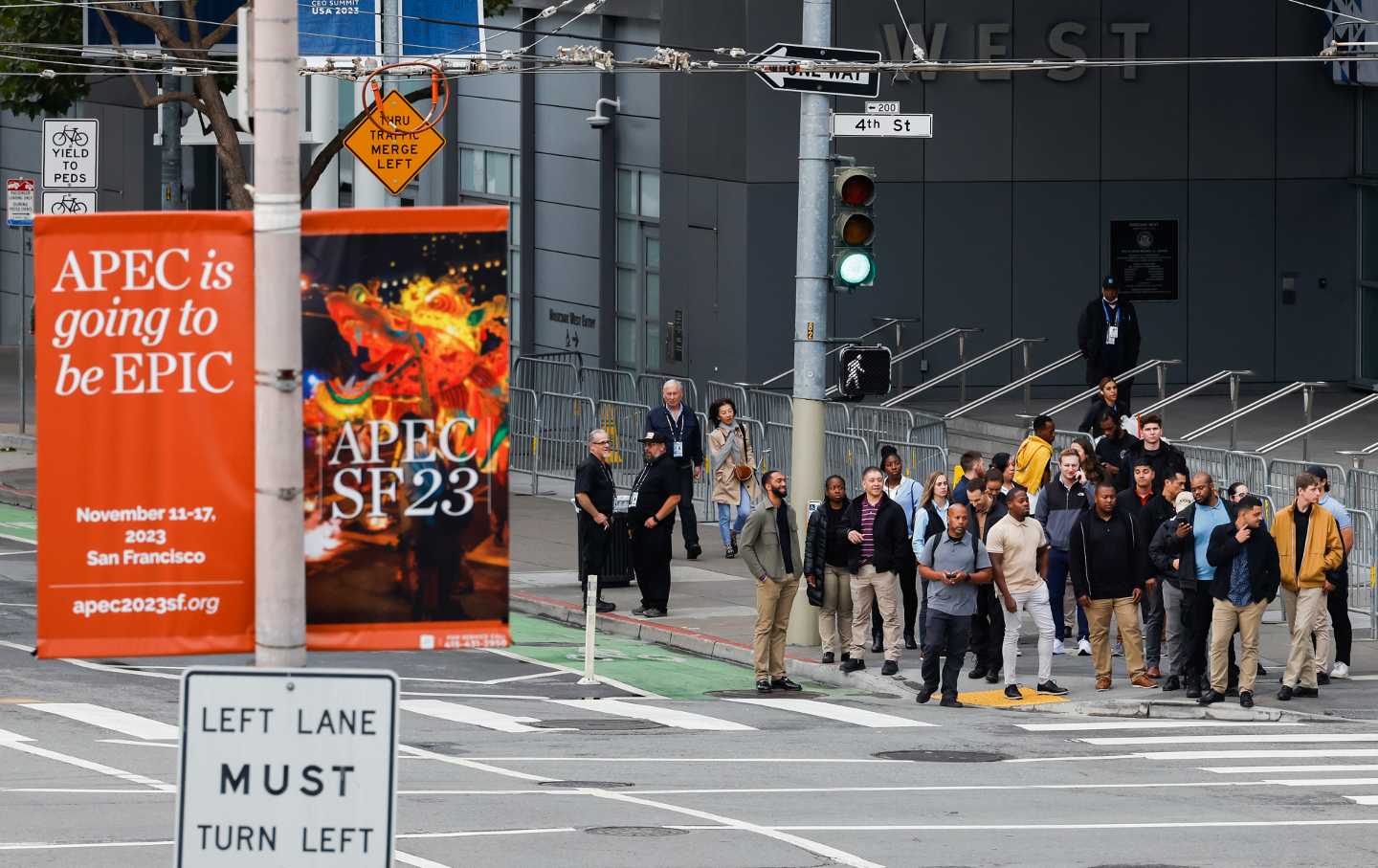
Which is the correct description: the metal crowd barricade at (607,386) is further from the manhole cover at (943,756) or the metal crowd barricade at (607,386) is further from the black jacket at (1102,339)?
the manhole cover at (943,756)

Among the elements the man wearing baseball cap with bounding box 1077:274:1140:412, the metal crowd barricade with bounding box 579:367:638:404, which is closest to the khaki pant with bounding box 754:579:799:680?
the man wearing baseball cap with bounding box 1077:274:1140:412

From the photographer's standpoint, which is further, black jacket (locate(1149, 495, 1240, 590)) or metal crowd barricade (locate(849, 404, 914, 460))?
metal crowd barricade (locate(849, 404, 914, 460))

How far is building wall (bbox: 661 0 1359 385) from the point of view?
32.5m

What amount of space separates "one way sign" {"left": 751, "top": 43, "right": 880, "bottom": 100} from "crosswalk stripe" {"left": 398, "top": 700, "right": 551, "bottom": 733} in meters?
5.72

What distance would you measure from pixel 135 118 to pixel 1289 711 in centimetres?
3728

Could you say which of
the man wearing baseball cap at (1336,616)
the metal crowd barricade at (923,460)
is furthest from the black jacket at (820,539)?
the metal crowd barricade at (923,460)

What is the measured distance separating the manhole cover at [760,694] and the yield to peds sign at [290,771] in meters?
12.6

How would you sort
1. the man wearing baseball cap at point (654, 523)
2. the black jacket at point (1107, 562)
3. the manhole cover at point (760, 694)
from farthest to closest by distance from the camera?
the man wearing baseball cap at point (654, 523), the manhole cover at point (760, 694), the black jacket at point (1107, 562)

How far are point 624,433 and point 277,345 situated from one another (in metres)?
23.0

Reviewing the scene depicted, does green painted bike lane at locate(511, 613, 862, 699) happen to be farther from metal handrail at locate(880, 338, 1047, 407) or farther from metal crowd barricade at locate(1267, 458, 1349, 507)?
metal handrail at locate(880, 338, 1047, 407)

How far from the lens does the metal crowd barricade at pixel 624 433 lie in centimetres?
2930

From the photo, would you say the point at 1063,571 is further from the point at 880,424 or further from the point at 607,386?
the point at 607,386

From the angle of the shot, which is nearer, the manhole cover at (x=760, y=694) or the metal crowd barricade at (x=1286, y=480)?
the manhole cover at (x=760, y=694)

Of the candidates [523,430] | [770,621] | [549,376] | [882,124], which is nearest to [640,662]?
[770,621]
